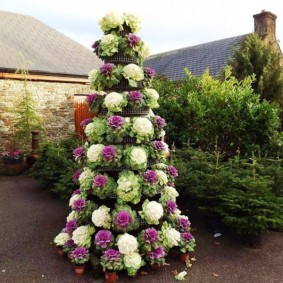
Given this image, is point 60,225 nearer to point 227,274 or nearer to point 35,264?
point 35,264

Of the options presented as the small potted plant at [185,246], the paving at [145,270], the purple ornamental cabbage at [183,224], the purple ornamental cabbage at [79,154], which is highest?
the purple ornamental cabbage at [79,154]

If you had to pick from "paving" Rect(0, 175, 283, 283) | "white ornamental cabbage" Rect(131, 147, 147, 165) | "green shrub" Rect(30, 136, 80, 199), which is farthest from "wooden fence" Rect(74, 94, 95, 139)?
"white ornamental cabbage" Rect(131, 147, 147, 165)

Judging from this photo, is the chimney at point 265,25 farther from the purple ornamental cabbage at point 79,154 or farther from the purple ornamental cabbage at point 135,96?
the purple ornamental cabbage at point 79,154

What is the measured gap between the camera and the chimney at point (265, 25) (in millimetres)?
17250

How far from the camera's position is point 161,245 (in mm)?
4090

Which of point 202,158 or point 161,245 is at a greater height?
point 202,158

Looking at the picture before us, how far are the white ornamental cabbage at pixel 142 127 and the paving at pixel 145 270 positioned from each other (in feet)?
5.72

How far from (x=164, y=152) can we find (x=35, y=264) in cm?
225

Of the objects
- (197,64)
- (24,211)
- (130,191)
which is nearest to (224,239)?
(130,191)

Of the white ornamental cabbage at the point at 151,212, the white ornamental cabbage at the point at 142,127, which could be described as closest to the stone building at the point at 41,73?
the white ornamental cabbage at the point at 142,127

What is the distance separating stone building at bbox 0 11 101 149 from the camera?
10.5m

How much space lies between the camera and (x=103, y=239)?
3.81m

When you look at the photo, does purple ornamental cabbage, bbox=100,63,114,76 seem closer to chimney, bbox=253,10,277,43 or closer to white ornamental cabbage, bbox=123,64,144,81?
white ornamental cabbage, bbox=123,64,144,81

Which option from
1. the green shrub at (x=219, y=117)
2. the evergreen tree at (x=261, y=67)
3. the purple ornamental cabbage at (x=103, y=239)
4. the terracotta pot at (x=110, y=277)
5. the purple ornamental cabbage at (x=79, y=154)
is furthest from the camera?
the evergreen tree at (x=261, y=67)
